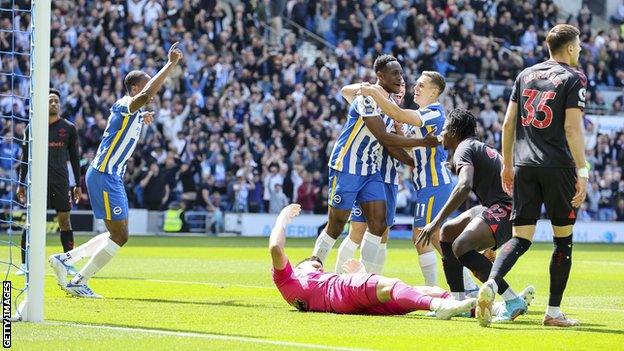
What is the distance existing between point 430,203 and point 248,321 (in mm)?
2956

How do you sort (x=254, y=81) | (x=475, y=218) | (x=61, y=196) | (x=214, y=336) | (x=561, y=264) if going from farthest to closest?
(x=254, y=81), (x=61, y=196), (x=475, y=218), (x=561, y=264), (x=214, y=336)

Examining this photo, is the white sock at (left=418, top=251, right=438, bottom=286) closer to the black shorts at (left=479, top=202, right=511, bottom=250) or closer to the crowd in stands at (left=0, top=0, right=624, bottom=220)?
the black shorts at (left=479, top=202, right=511, bottom=250)

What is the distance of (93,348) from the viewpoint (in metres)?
8.20

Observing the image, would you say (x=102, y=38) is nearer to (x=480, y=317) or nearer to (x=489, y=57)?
(x=489, y=57)

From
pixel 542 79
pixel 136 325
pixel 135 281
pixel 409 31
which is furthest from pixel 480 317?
pixel 409 31

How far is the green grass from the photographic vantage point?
8633 millimetres

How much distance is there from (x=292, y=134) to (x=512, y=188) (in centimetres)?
2229

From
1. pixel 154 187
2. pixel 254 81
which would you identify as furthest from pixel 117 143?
pixel 254 81

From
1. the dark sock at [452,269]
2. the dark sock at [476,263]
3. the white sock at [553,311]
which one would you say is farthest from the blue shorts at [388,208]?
the white sock at [553,311]

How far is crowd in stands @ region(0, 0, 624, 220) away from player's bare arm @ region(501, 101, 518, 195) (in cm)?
1968

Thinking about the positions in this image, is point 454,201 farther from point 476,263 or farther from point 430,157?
point 430,157

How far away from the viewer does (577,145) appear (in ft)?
32.3

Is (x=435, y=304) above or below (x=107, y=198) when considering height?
below

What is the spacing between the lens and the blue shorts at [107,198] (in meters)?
13.4
